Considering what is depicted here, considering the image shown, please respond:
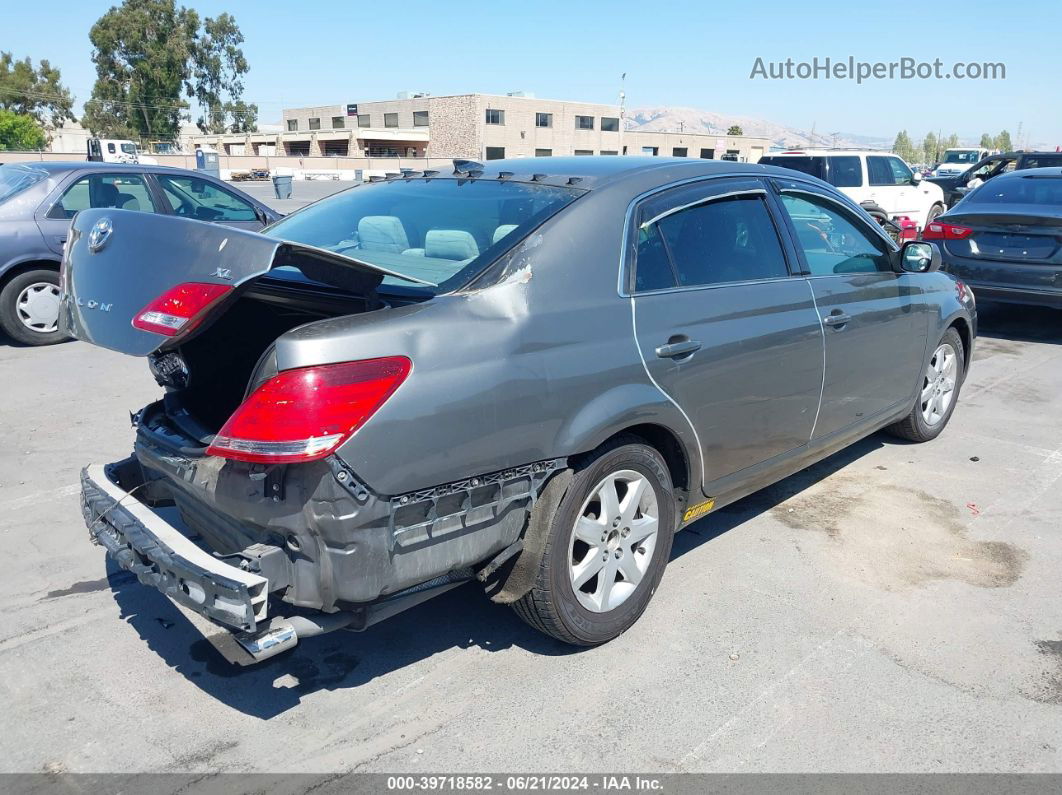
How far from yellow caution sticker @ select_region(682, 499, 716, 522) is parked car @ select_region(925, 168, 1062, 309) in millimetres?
6486

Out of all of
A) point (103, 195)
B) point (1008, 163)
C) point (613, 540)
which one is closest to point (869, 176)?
point (1008, 163)

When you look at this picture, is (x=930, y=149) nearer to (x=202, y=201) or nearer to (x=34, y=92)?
(x=34, y=92)

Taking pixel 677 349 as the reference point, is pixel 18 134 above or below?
above

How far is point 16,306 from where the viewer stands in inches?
316

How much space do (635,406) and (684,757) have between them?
1195 mm

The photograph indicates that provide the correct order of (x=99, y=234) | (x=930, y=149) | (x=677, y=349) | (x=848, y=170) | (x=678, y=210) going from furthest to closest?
(x=930, y=149), (x=848, y=170), (x=678, y=210), (x=677, y=349), (x=99, y=234)

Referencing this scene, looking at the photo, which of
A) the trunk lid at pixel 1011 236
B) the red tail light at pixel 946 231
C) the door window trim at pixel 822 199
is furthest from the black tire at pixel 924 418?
the red tail light at pixel 946 231

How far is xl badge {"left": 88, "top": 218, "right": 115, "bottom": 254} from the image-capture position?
2.92 m

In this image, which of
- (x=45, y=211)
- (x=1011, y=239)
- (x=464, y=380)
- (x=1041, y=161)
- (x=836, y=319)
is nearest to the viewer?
(x=464, y=380)

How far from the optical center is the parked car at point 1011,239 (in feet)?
28.0

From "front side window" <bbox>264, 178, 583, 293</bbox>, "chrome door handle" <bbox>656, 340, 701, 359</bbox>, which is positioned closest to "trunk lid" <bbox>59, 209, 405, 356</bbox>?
"front side window" <bbox>264, 178, 583, 293</bbox>

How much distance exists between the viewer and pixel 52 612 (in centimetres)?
363

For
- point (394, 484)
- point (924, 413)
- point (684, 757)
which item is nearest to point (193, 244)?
point (394, 484)

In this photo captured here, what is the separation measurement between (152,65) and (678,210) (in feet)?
275
